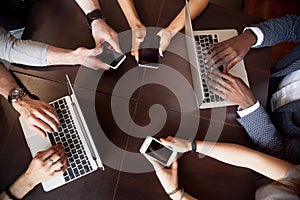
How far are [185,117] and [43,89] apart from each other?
0.49 meters

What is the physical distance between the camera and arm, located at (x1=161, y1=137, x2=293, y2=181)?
1.18m

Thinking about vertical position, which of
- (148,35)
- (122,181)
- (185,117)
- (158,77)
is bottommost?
(122,181)

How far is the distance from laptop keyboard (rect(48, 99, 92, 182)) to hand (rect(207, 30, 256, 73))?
538 mm

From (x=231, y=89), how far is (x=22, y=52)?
722 mm

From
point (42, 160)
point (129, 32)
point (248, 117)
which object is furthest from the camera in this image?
point (129, 32)

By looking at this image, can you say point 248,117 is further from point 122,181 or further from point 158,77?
point 122,181

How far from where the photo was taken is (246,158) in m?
1.20

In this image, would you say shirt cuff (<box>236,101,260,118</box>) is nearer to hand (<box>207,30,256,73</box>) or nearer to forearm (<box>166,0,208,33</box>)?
hand (<box>207,30,256,73</box>)

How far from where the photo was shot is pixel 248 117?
1238mm

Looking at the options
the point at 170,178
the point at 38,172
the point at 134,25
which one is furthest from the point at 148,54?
the point at 38,172

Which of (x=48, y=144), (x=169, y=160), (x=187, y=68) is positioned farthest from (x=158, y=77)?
(x=48, y=144)

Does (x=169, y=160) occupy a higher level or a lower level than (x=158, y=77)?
lower

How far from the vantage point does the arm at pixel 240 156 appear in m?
1.18

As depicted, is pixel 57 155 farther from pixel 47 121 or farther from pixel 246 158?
pixel 246 158
